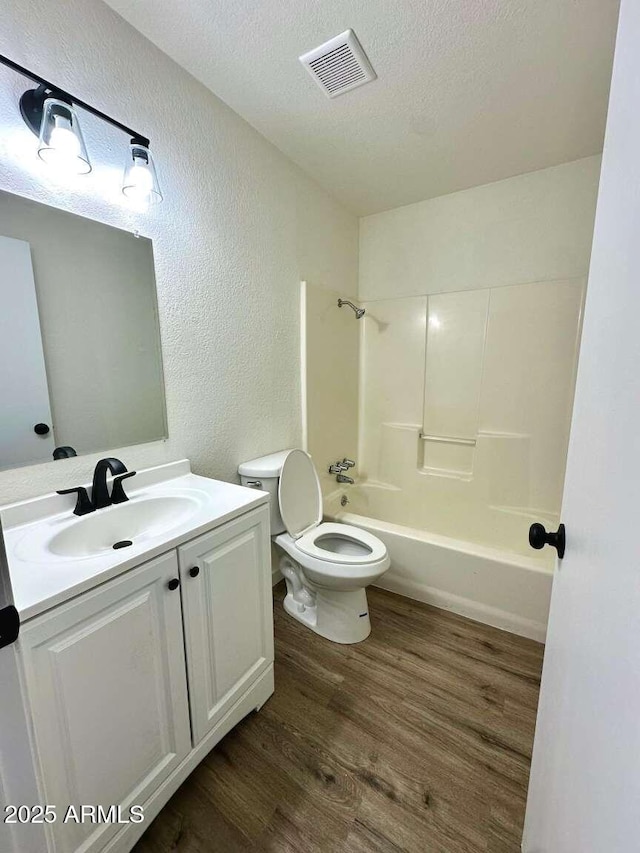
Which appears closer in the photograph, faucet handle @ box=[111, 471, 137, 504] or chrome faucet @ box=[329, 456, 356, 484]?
faucet handle @ box=[111, 471, 137, 504]

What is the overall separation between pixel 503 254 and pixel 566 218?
0.34 metres

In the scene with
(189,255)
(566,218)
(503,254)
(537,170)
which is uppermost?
(537,170)

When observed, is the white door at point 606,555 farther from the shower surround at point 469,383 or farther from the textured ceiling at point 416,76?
the shower surround at point 469,383

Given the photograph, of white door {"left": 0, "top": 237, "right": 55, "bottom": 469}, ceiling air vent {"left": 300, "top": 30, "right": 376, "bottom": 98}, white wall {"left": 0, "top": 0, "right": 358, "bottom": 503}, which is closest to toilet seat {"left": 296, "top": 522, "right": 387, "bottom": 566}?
white wall {"left": 0, "top": 0, "right": 358, "bottom": 503}

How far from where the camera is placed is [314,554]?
159 centimetres

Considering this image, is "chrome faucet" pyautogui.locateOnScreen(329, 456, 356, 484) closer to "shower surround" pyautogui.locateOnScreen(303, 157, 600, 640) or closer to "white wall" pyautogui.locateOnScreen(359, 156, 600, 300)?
"shower surround" pyautogui.locateOnScreen(303, 157, 600, 640)

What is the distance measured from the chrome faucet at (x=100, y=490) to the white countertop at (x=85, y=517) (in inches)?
0.8

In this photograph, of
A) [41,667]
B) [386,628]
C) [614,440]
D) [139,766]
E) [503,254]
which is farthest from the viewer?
[503,254]

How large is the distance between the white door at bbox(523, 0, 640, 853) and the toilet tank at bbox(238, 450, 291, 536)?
124 cm

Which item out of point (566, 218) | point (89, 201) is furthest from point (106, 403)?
point (566, 218)

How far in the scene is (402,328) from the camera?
2514 mm

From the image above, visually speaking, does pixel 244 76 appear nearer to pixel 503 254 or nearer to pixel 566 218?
pixel 503 254

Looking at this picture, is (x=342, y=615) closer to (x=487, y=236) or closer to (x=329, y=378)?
(x=329, y=378)

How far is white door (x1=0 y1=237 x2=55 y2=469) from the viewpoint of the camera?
3.20 ft
